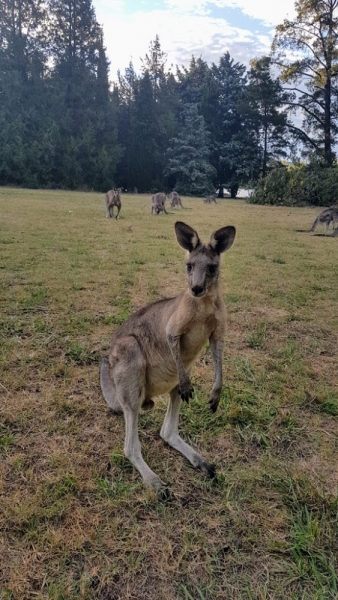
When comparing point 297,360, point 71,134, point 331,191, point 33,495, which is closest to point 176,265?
point 297,360

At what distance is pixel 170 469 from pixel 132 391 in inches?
16.4

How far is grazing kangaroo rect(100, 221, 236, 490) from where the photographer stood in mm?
1930

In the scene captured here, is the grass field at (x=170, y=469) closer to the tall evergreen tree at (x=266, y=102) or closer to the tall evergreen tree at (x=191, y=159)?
the tall evergreen tree at (x=266, y=102)

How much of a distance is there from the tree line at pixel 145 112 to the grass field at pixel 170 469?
64.1 ft

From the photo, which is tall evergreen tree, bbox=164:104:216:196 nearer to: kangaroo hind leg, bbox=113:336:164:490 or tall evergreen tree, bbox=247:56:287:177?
tall evergreen tree, bbox=247:56:287:177

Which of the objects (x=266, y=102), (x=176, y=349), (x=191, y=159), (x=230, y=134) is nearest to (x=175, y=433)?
(x=176, y=349)

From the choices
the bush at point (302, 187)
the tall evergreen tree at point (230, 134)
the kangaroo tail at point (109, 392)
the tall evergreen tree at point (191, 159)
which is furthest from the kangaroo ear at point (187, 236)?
the tall evergreen tree at point (230, 134)

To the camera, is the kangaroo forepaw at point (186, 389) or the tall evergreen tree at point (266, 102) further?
the tall evergreen tree at point (266, 102)

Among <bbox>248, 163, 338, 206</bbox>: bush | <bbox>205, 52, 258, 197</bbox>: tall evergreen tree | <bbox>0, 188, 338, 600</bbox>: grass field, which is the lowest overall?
<bbox>0, 188, 338, 600</bbox>: grass field

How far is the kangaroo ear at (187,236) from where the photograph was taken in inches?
81.9

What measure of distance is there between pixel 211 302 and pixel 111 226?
8344 millimetres

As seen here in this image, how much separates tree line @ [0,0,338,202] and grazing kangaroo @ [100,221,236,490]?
2068 centimetres

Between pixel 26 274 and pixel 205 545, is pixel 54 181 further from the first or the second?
pixel 205 545

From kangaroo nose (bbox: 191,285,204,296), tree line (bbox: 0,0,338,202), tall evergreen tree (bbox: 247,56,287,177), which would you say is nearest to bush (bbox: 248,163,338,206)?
tree line (bbox: 0,0,338,202)
